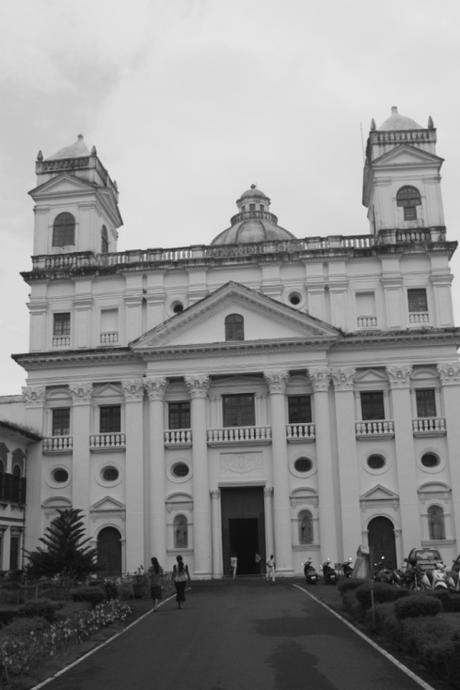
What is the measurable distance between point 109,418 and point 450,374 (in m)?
18.2

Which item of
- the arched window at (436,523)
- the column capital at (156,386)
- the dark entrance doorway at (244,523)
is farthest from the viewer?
the column capital at (156,386)

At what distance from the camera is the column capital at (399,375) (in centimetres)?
4225

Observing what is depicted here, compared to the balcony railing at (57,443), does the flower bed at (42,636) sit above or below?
below

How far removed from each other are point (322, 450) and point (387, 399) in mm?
4506

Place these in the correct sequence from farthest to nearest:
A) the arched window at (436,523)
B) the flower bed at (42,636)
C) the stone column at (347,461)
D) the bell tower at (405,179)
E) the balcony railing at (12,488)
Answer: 1. the bell tower at (405,179)
2. the arched window at (436,523)
3. the stone column at (347,461)
4. the balcony railing at (12,488)
5. the flower bed at (42,636)

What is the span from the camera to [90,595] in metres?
23.5

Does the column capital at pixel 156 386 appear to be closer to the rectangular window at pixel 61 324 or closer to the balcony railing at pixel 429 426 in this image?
the rectangular window at pixel 61 324

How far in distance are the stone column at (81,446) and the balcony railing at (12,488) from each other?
105 inches

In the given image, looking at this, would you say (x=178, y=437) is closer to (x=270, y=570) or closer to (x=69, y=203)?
(x=270, y=570)

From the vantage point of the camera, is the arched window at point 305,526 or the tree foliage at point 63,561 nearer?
the tree foliage at point 63,561

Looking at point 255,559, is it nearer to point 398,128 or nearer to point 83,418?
point 83,418

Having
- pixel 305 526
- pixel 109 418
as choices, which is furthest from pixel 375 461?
pixel 109 418

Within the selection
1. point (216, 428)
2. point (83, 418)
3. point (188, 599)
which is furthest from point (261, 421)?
point (188, 599)

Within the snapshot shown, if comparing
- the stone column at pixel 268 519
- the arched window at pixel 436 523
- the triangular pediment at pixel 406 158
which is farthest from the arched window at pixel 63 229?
the arched window at pixel 436 523
